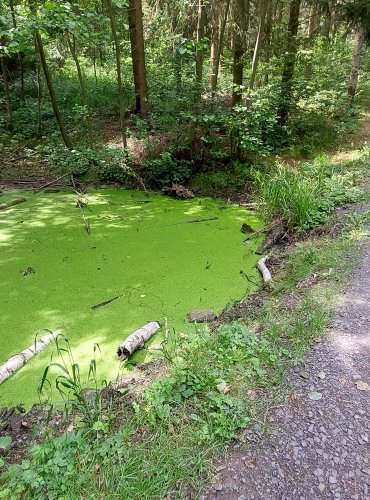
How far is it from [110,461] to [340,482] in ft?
3.23

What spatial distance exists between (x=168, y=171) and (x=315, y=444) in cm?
498

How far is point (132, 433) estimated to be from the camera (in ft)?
5.57

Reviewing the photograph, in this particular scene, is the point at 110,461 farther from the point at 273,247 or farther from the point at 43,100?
the point at 43,100

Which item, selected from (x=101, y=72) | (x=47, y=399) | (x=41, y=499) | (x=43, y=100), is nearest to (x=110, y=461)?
(x=41, y=499)

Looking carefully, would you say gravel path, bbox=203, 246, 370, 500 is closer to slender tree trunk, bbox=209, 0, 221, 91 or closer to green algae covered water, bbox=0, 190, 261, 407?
green algae covered water, bbox=0, 190, 261, 407

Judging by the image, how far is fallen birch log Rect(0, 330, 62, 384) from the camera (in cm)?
235

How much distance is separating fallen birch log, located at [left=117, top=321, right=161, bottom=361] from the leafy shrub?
3.62 m

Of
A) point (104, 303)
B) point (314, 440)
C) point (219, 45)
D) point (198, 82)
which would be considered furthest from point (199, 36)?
point (314, 440)

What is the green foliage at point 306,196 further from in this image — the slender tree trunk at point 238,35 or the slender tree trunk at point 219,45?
the slender tree trunk at point 219,45

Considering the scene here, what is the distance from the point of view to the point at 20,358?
8.07 feet

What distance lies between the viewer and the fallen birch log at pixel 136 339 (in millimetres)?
2494

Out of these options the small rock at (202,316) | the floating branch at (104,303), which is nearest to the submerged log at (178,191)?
the floating branch at (104,303)

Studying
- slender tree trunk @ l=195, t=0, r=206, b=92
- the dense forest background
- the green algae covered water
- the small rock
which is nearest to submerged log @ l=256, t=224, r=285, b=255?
the green algae covered water

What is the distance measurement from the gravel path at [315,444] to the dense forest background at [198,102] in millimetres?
4241
